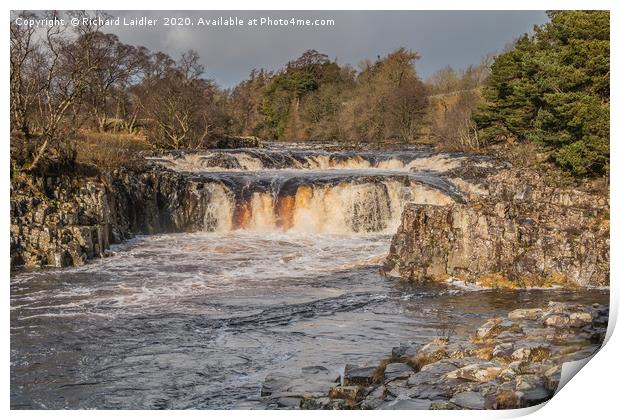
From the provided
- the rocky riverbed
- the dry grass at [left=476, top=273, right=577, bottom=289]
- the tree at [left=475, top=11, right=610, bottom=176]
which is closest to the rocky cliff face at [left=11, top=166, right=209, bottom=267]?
the rocky riverbed

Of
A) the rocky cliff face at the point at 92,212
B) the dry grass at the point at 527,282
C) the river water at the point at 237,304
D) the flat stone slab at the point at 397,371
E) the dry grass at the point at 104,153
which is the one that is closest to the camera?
the flat stone slab at the point at 397,371

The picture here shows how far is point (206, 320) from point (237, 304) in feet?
2.50

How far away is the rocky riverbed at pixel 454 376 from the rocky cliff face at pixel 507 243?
2.76 meters

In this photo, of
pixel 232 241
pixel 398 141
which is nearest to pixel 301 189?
pixel 232 241

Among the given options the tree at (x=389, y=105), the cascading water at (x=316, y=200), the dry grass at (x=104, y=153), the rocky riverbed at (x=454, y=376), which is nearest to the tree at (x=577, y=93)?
the cascading water at (x=316, y=200)

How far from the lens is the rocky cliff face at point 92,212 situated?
10.6 m

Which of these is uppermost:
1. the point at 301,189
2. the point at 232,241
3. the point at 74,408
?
the point at 301,189

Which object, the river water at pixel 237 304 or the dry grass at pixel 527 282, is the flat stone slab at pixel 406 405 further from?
the dry grass at pixel 527 282

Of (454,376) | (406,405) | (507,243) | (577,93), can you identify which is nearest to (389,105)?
(577,93)

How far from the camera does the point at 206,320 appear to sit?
26.5ft

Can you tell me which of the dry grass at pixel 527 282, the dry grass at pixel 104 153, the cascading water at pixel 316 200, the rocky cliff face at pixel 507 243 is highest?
the dry grass at pixel 104 153
